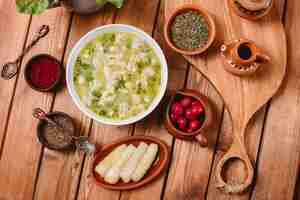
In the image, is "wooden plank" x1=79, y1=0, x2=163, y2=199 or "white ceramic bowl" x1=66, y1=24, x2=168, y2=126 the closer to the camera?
"white ceramic bowl" x1=66, y1=24, x2=168, y2=126

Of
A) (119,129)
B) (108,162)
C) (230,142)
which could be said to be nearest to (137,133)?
(119,129)

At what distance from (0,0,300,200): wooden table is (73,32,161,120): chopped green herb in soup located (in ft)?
0.38

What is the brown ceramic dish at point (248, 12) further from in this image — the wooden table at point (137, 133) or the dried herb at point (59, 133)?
the dried herb at point (59, 133)

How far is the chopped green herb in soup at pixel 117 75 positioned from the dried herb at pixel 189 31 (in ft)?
0.45

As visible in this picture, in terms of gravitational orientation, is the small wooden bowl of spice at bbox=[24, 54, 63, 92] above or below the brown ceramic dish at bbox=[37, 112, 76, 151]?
above

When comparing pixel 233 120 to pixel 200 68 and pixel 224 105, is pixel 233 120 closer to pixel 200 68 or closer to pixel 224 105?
pixel 224 105

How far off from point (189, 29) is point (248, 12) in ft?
0.90

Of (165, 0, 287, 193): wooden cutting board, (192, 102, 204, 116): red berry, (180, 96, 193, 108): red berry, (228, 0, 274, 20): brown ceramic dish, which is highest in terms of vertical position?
(228, 0, 274, 20): brown ceramic dish

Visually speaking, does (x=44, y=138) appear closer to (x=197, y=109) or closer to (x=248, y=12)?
(x=197, y=109)

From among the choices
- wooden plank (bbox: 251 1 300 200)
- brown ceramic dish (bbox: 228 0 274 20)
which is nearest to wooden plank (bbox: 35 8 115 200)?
brown ceramic dish (bbox: 228 0 274 20)

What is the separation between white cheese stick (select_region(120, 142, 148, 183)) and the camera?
7.29 feet

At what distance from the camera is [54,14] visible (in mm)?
2391

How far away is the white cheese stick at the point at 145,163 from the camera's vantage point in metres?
2.22

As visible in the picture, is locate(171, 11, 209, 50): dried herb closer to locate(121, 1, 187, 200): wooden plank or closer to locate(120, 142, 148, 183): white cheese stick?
locate(121, 1, 187, 200): wooden plank
